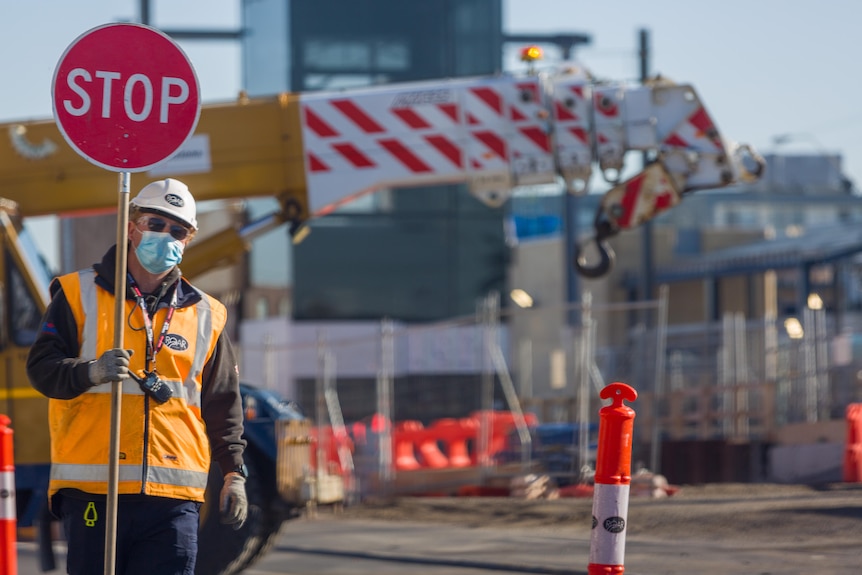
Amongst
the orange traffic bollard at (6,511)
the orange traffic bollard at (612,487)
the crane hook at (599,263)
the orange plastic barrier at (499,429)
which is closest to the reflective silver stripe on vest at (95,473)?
the orange traffic bollard at (612,487)

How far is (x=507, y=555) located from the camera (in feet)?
37.4

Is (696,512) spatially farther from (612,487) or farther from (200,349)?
(200,349)

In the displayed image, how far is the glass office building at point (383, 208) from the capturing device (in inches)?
1396

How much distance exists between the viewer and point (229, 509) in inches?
222

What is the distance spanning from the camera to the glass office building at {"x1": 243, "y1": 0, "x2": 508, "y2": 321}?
35.5 metres

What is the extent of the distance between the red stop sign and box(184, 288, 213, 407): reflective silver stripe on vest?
55 cm

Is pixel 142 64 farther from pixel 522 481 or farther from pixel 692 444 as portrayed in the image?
pixel 692 444

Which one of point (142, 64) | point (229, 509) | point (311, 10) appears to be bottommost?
point (229, 509)

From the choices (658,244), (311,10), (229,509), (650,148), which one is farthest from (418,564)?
(658,244)

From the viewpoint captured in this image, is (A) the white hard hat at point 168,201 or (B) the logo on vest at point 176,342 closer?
(B) the logo on vest at point 176,342

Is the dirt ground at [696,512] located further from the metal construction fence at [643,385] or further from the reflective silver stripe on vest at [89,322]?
the reflective silver stripe on vest at [89,322]

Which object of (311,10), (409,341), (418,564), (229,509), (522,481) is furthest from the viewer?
(311,10)

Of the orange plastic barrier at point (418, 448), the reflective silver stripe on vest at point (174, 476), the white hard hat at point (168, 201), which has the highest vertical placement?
the white hard hat at point (168, 201)

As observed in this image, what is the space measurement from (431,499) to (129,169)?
1192 cm
